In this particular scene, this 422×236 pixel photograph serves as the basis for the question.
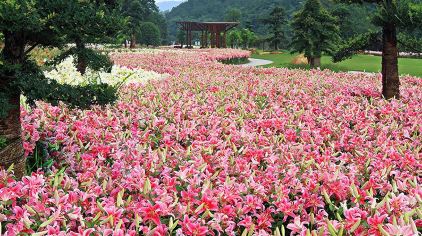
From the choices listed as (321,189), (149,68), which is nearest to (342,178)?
(321,189)

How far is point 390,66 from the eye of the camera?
9625 millimetres

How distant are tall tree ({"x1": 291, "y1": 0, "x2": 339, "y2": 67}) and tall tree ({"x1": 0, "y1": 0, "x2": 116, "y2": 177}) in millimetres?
23339

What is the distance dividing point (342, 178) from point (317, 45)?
2416cm

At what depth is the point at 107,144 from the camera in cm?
505

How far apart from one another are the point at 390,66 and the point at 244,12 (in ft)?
360

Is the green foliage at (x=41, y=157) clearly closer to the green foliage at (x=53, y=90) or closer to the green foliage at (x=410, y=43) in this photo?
the green foliage at (x=53, y=90)

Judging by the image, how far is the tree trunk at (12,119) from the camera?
4121 mm

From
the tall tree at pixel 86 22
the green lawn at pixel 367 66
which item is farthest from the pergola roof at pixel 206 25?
the tall tree at pixel 86 22

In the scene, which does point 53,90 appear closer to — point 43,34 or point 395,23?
point 43,34

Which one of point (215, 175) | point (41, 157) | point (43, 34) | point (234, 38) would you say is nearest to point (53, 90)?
point (43, 34)

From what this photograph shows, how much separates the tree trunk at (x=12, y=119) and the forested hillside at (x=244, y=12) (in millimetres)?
51088

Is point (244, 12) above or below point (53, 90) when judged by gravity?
above

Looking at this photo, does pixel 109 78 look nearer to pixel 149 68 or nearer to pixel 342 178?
pixel 149 68

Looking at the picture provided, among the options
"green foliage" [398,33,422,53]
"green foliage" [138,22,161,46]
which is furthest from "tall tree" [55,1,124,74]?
"green foliage" [138,22,161,46]
